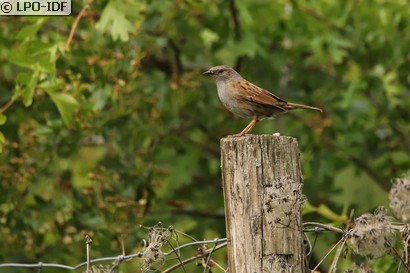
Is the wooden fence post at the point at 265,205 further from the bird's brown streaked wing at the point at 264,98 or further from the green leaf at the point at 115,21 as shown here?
the green leaf at the point at 115,21

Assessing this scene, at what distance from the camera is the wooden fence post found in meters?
3.99

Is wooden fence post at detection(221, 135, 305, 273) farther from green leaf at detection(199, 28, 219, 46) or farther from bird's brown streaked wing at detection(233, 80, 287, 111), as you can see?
green leaf at detection(199, 28, 219, 46)

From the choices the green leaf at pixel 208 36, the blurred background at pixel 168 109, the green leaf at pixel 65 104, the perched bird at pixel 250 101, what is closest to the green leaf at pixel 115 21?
the blurred background at pixel 168 109

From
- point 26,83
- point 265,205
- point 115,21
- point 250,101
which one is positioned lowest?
point 265,205

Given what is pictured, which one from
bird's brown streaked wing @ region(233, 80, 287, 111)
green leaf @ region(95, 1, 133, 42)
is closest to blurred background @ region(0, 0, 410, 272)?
green leaf @ region(95, 1, 133, 42)

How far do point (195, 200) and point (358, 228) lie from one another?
19.0ft

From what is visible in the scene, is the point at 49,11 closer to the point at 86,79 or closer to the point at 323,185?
the point at 86,79

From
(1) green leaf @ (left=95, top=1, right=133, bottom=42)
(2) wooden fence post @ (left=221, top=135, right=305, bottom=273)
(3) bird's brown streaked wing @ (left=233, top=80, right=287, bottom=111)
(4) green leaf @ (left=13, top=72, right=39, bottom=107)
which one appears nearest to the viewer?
(2) wooden fence post @ (left=221, top=135, right=305, bottom=273)

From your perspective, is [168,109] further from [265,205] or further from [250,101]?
[265,205]

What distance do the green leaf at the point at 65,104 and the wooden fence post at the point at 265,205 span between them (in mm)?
2496

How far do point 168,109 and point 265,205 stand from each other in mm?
4520

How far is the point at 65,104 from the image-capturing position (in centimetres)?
639

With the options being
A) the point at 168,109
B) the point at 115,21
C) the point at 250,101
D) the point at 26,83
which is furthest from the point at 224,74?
the point at 168,109

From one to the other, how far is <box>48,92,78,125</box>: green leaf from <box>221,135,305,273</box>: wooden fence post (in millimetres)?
2496
